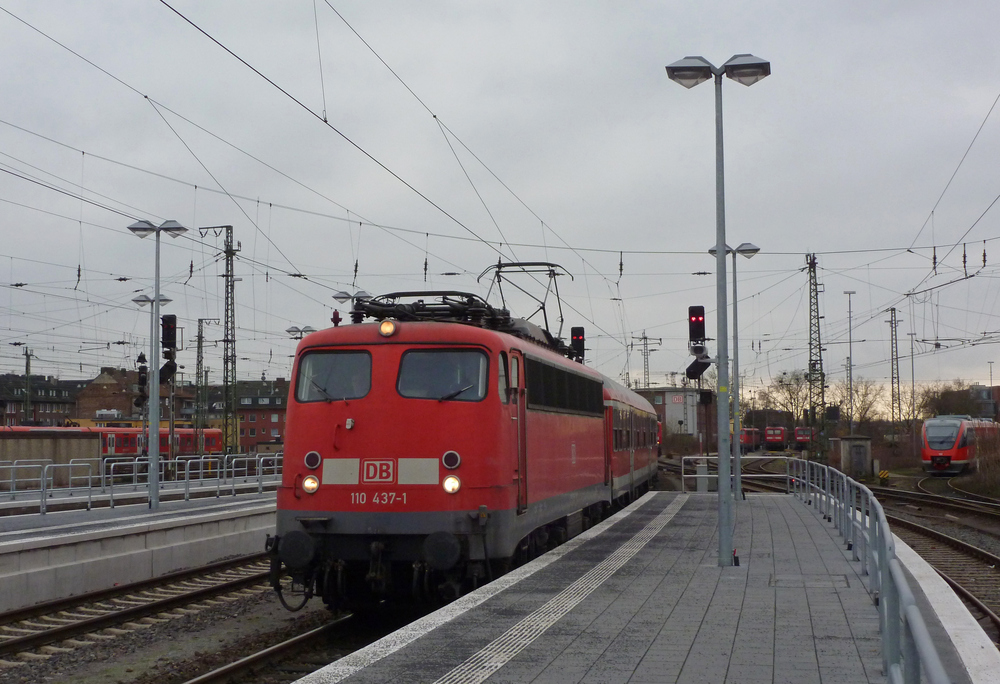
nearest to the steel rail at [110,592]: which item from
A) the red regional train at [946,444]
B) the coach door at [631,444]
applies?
the coach door at [631,444]

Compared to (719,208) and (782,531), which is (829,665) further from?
(782,531)

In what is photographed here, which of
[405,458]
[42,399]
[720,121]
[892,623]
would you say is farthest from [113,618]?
[42,399]

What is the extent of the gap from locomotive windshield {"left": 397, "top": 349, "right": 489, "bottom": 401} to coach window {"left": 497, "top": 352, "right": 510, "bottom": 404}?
0.62ft

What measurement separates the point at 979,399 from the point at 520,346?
9446cm

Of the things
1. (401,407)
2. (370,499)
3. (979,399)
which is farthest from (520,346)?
(979,399)

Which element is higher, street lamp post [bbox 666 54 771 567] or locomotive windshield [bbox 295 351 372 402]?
street lamp post [bbox 666 54 771 567]

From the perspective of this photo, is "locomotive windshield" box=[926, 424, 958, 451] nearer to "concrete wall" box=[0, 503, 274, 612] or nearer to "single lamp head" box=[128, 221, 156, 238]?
"concrete wall" box=[0, 503, 274, 612]

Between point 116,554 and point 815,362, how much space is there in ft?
110

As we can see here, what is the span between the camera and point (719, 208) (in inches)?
506

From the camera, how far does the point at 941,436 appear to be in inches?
1948

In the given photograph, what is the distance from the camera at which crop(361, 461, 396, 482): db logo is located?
10594 mm

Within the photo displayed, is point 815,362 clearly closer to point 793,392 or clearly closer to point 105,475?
point 105,475

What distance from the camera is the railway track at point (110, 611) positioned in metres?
10.6

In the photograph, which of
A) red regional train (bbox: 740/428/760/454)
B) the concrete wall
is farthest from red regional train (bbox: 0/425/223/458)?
red regional train (bbox: 740/428/760/454)
